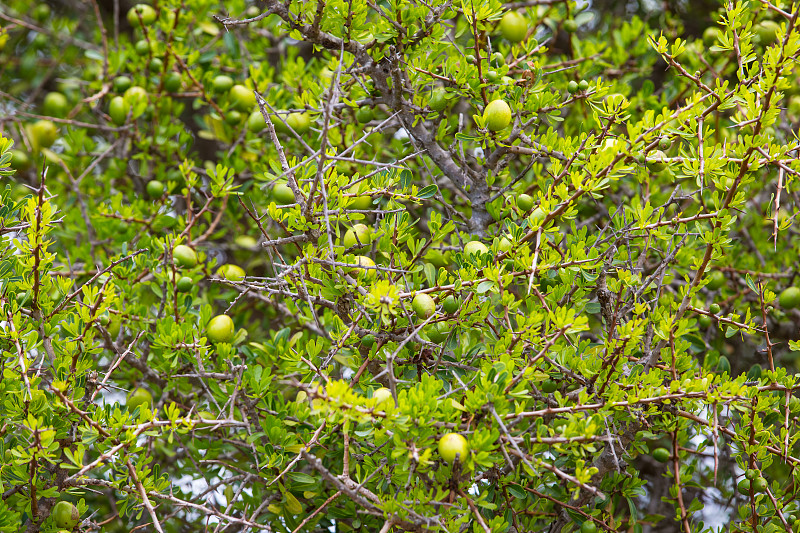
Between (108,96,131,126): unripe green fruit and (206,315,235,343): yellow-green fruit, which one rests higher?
(108,96,131,126): unripe green fruit

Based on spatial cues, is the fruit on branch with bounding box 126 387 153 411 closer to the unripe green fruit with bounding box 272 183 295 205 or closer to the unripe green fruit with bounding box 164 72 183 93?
the unripe green fruit with bounding box 272 183 295 205

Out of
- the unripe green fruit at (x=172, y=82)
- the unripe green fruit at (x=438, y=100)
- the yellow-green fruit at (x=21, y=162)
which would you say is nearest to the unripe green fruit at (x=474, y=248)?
the unripe green fruit at (x=438, y=100)

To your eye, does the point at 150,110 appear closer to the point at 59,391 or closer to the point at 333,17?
the point at 333,17

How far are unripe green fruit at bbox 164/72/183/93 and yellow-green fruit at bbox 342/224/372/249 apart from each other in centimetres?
136

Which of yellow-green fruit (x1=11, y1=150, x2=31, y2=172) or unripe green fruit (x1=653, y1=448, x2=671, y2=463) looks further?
yellow-green fruit (x1=11, y1=150, x2=31, y2=172)

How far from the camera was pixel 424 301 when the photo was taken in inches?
64.6

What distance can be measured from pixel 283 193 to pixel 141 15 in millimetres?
1092

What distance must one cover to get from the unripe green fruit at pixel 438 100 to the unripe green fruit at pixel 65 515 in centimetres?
152

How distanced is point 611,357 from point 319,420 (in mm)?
743

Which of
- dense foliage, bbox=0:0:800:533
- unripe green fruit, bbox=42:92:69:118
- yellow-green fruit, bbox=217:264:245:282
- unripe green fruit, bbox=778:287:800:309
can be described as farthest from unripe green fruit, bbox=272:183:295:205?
unripe green fruit, bbox=778:287:800:309

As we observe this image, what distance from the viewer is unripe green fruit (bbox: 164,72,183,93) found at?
2811 mm

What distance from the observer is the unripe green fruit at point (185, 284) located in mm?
2141

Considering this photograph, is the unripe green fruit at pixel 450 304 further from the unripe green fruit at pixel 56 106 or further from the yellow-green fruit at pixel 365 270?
the unripe green fruit at pixel 56 106

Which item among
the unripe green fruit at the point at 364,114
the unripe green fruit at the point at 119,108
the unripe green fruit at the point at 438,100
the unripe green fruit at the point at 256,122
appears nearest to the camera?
the unripe green fruit at the point at 438,100
